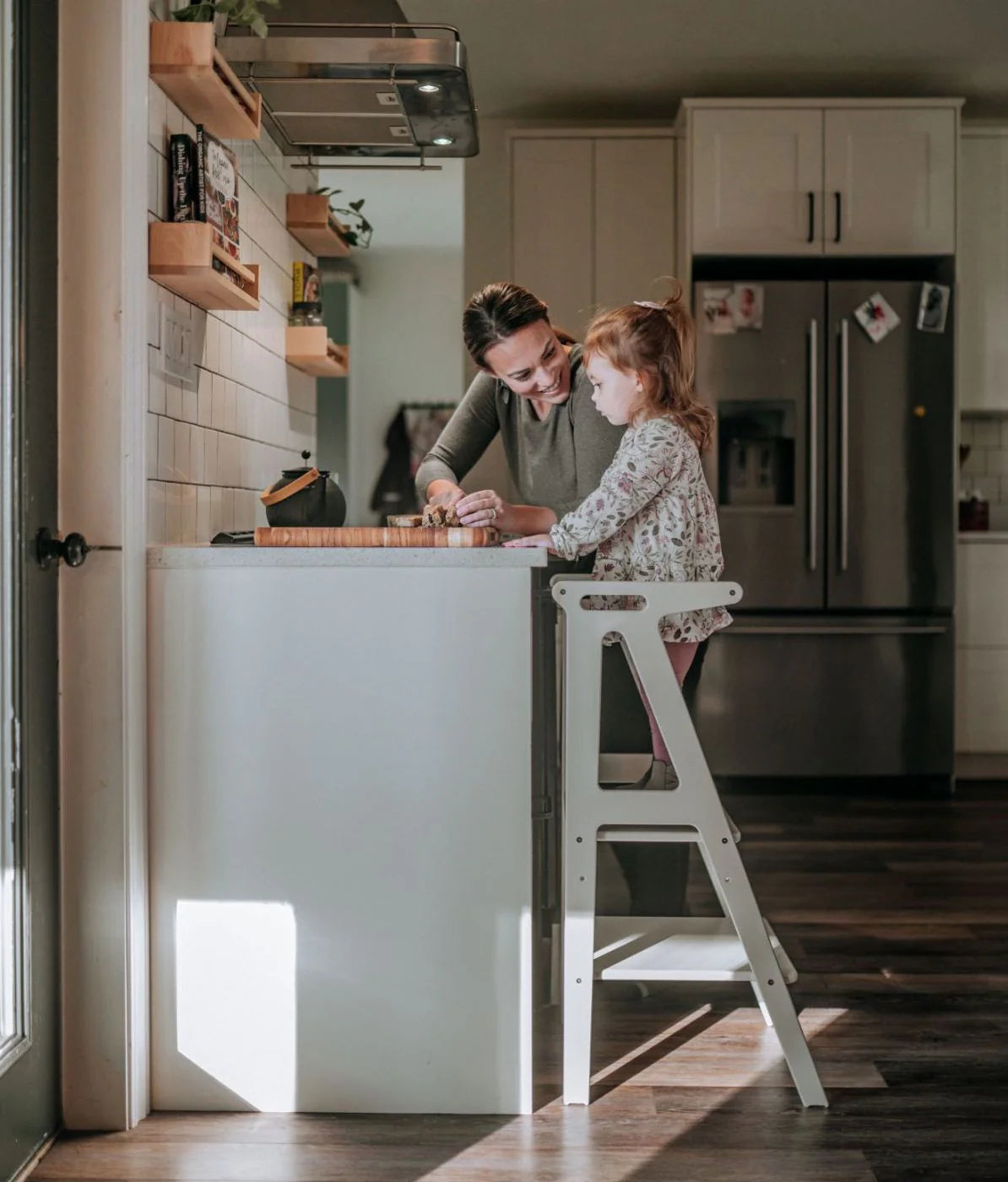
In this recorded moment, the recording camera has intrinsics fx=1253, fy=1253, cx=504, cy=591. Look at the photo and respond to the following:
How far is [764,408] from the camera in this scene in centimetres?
443

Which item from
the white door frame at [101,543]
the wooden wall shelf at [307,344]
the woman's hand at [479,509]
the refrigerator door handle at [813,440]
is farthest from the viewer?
the refrigerator door handle at [813,440]

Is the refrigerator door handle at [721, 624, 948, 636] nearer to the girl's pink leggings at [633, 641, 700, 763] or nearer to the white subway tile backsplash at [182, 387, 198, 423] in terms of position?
the girl's pink leggings at [633, 641, 700, 763]

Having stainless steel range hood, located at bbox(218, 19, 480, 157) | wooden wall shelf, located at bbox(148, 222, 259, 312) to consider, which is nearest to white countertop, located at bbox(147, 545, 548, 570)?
wooden wall shelf, located at bbox(148, 222, 259, 312)

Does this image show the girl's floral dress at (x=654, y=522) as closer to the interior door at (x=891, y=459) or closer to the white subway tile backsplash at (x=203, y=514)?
the white subway tile backsplash at (x=203, y=514)

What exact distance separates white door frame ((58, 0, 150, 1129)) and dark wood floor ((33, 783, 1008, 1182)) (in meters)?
0.18

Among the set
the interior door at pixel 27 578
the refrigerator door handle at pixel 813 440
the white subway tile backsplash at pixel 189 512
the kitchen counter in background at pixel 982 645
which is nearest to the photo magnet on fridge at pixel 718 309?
the refrigerator door handle at pixel 813 440

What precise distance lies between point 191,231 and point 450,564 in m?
0.68

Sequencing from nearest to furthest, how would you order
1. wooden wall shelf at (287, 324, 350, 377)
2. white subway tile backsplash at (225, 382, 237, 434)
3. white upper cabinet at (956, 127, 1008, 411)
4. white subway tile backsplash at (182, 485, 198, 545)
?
white subway tile backsplash at (182, 485, 198, 545) < white subway tile backsplash at (225, 382, 237, 434) < wooden wall shelf at (287, 324, 350, 377) < white upper cabinet at (956, 127, 1008, 411)

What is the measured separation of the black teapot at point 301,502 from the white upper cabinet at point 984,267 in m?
3.33

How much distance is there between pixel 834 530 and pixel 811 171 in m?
1.28

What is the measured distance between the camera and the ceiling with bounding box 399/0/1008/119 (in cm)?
389

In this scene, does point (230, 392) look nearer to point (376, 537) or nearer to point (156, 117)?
point (156, 117)

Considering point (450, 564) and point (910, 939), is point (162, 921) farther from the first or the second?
point (910, 939)

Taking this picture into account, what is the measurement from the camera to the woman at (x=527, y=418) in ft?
8.06
